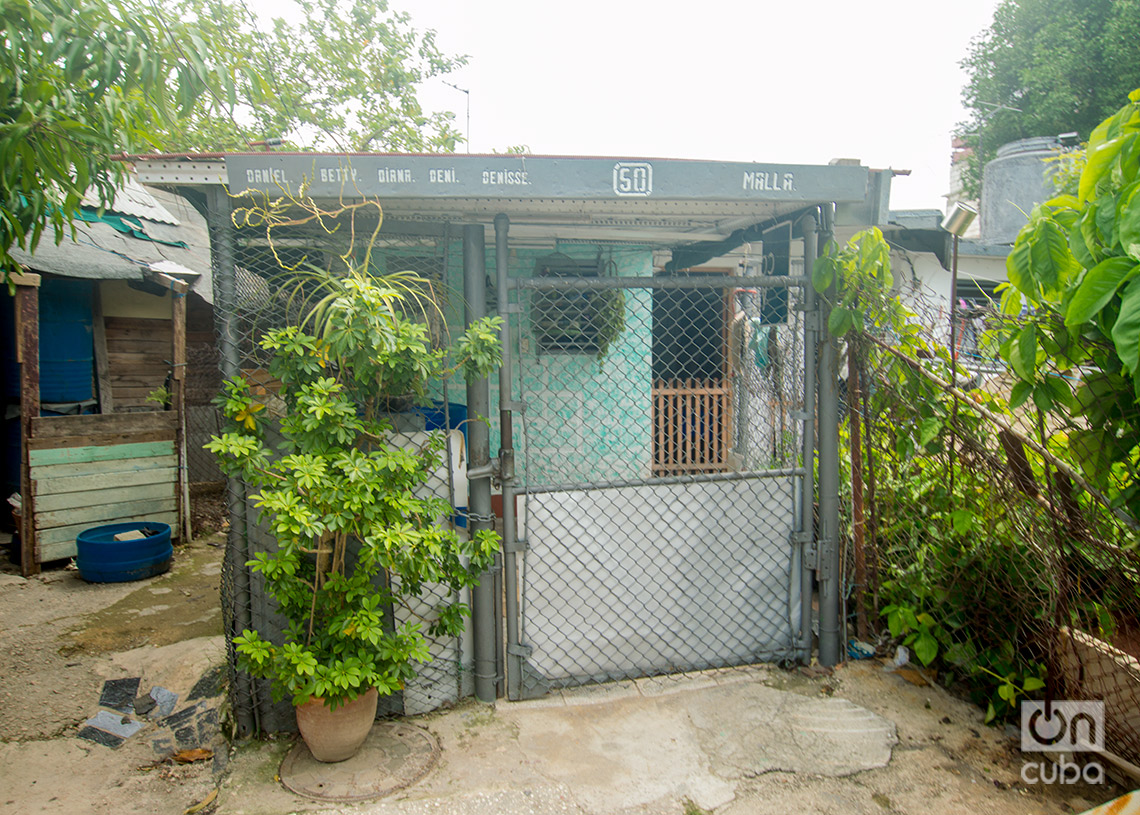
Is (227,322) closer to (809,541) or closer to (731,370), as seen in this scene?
(809,541)

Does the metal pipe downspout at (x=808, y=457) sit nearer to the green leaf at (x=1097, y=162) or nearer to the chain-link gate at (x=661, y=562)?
the chain-link gate at (x=661, y=562)

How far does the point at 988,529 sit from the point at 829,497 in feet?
2.24

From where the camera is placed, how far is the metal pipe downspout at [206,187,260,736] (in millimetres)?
2844

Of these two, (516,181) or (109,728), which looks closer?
(516,181)

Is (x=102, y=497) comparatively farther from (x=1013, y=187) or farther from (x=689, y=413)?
(x=1013, y=187)

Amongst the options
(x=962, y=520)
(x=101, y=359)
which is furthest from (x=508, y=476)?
(x=101, y=359)

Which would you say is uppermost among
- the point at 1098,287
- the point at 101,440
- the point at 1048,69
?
the point at 1048,69

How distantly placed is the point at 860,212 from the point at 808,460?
119cm

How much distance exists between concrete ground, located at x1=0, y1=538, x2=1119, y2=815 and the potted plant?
44cm

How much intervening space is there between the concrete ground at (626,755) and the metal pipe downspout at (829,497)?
21cm

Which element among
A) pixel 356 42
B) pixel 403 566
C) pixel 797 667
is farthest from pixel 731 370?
pixel 356 42

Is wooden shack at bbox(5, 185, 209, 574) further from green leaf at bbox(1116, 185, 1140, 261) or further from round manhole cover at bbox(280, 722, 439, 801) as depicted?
green leaf at bbox(1116, 185, 1140, 261)

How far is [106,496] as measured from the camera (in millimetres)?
5977

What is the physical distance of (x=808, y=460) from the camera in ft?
11.4
